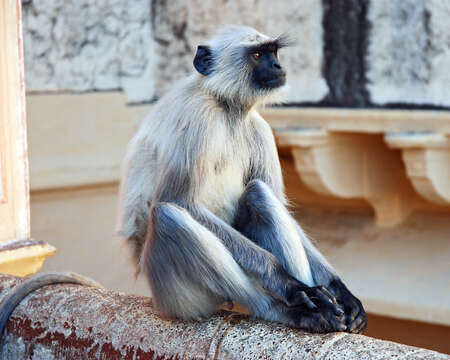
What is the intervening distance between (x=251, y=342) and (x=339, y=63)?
3.11 metres

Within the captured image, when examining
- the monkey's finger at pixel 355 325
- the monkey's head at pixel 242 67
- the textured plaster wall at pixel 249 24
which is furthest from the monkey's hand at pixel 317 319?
the textured plaster wall at pixel 249 24

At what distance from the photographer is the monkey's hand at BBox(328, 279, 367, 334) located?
9.11 ft

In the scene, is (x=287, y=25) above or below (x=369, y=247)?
above

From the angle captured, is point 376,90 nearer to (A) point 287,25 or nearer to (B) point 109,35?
(A) point 287,25

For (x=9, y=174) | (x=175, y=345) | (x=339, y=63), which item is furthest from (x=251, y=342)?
(x=339, y=63)

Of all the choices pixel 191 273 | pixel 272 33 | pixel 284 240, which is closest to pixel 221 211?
pixel 284 240

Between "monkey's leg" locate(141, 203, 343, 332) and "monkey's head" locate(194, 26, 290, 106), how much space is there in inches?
25.3

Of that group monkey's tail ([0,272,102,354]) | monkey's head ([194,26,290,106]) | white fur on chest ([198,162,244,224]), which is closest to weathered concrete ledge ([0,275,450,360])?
monkey's tail ([0,272,102,354])

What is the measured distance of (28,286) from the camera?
9.55 ft

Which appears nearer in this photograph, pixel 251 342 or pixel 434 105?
pixel 251 342

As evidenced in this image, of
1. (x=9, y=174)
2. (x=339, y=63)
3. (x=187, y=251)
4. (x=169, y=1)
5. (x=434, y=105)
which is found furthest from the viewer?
(x=169, y=1)

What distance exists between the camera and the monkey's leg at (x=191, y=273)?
2711 millimetres

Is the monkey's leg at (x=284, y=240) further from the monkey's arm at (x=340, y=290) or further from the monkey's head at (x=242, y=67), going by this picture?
the monkey's head at (x=242, y=67)

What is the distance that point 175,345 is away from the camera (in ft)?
8.44
